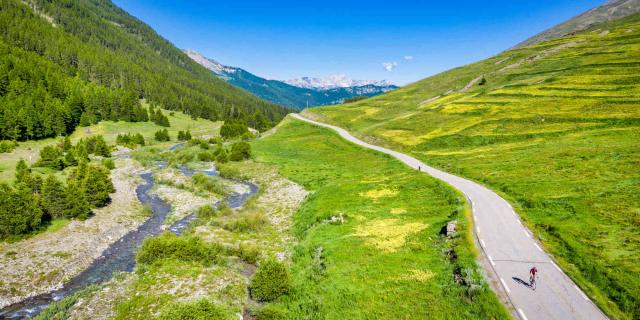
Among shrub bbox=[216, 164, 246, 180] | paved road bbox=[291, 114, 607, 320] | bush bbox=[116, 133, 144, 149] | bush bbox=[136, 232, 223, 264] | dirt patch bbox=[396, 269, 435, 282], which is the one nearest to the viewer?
paved road bbox=[291, 114, 607, 320]

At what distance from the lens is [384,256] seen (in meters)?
27.8

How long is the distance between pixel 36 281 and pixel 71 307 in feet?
20.5

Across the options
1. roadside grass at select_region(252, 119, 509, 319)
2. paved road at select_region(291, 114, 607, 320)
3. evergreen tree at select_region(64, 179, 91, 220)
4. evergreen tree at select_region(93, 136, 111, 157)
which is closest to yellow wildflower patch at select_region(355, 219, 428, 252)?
roadside grass at select_region(252, 119, 509, 319)

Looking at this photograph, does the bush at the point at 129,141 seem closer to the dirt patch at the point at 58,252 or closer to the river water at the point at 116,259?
the river water at the point at 116,259

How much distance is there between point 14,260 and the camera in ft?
94.5

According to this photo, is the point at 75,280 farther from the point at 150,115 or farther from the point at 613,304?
the point at 150,115

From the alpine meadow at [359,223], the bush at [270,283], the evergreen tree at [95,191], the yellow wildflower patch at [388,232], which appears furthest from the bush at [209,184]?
the bush at [270,283]

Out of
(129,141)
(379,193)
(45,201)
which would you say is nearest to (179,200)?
(45,201)

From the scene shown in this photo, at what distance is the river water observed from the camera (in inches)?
931

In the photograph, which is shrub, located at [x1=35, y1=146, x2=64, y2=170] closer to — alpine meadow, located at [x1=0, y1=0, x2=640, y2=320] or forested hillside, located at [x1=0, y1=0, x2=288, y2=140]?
alpine meadow, located at [x1=0, y1=0, x2=640, y2=320]

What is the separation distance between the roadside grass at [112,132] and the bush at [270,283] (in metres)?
53.5

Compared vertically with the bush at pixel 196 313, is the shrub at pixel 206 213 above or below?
below

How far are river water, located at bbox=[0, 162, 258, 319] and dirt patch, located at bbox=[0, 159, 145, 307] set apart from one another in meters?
0.76

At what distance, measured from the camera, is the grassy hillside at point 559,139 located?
2477 cm
